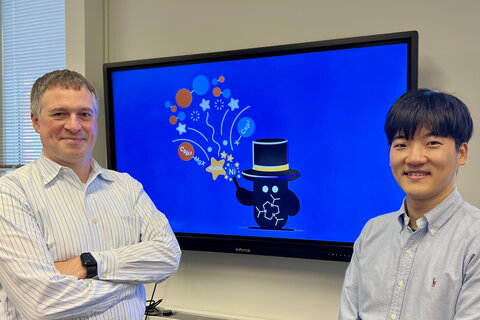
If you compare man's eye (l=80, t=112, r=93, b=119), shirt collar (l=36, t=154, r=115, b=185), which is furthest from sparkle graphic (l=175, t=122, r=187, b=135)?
shirt collar (l=36, t=154, r=115, b=185)

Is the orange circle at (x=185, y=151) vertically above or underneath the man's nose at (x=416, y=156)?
underneath

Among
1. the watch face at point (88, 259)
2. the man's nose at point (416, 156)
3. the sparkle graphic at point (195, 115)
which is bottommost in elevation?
the watch face at point (88, 259)

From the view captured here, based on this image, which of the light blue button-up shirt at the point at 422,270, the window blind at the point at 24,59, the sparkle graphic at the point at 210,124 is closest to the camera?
the light blue button-up shirt at the point at 422,270

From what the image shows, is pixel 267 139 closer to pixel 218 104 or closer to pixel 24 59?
pixel 218 104

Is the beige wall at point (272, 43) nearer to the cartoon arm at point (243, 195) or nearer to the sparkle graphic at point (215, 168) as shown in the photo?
the cartoon arm at point (243, 195)

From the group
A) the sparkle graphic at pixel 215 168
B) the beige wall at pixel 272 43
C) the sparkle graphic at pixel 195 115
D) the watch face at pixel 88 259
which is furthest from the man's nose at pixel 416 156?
the sparkle graphic at pixel 195 115

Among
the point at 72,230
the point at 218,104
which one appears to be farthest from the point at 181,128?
the point at 72,230

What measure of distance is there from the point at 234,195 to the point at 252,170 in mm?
183

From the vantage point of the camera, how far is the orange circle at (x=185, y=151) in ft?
8.53

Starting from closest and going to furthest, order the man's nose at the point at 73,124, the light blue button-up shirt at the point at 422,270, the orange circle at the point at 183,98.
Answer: the light blue button-up shirt at the point at 422,270
the man's nose at the point at 73,124
the orange circle at the point at 183,98

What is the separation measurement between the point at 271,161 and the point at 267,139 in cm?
12

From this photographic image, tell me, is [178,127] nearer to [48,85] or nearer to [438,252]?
[48,85]

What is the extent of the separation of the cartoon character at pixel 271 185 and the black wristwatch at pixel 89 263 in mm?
1048

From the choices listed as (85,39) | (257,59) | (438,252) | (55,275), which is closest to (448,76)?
(257,59)
